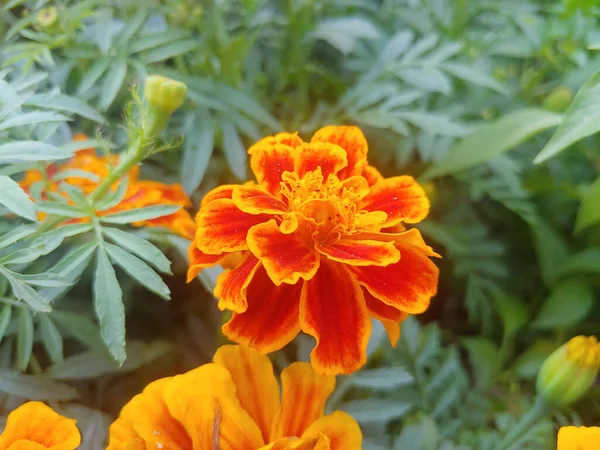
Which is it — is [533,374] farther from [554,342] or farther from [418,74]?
[418,74]

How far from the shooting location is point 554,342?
0.81m

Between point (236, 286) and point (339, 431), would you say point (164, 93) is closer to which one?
point (236, 286)

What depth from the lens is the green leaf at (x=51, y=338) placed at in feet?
1.70

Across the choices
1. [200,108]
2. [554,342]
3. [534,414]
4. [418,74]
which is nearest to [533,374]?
[554,342]

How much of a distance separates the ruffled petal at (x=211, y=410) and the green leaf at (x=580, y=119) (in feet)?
0.99

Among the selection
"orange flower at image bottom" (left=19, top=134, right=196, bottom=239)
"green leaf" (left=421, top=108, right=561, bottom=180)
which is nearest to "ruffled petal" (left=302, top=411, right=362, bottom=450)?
"orange flower at image bottom" (left=19, top=134, right=196, bottom=239)

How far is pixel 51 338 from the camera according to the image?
521mm

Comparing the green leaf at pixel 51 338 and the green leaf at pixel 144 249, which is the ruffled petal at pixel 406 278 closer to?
the green leaf at pixel 144 249

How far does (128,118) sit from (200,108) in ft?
0.74

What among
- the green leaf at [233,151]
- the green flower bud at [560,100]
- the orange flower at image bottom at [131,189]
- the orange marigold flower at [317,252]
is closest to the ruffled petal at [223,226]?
the orange marigold flower at [317,252]

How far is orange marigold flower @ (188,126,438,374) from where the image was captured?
16.0 inches

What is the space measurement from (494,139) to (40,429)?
1.88 feet

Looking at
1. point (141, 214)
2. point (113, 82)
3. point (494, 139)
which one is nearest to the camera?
point (141, 214)

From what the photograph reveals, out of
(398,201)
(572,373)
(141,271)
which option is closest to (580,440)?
(572,373)
